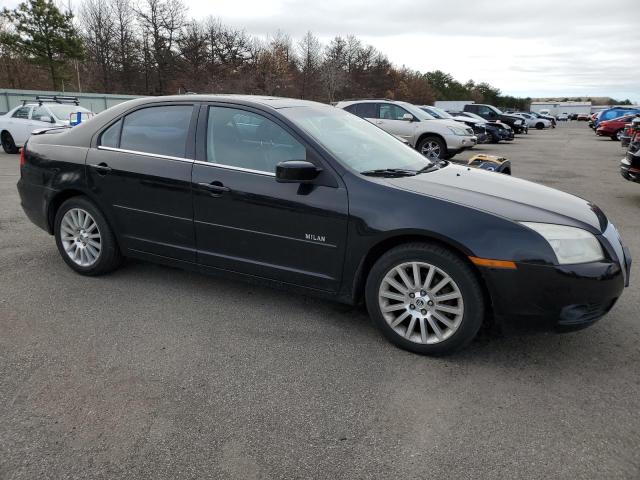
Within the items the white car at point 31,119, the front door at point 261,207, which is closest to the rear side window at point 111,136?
the front door at point 261,207

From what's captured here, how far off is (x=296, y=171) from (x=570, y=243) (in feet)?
5.67

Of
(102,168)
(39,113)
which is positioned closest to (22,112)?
(39,113)

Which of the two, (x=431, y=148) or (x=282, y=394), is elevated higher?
(x=282, y=394)

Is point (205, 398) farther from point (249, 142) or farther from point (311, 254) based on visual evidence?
point (249, 142)

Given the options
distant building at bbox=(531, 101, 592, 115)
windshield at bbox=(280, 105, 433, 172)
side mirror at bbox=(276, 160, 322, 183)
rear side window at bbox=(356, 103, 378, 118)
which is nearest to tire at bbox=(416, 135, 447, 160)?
rear side window at bbox=(356, 103, 378, 118)

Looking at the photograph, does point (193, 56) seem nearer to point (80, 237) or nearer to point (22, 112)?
point (22, 112)

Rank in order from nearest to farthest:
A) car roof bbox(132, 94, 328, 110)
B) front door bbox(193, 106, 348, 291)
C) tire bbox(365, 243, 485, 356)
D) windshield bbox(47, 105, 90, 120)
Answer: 1. tire bbox(365, 243, 485, 356)
2. front door bbox(193, 106, 348, 291)
3. car roof bbox(132, 94, 328, 110)
4. windshield bbox(47, 105, 90, 120)

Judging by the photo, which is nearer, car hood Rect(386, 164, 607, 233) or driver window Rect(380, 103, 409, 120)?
car hood Rect(386, 164, 607, 233)

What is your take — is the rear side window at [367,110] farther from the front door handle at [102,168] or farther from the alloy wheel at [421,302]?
the alloy wheel at [421,302]

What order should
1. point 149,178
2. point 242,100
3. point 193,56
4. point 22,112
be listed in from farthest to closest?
point 193,56 → point 22,112 → point 149,178 → point 242,100

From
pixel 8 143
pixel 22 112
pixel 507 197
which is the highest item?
pixel 507 197

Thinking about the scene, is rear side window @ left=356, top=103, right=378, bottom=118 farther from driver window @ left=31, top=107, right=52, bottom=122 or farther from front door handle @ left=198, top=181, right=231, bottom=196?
front door handle @ left=198, top=181, right=231, bottom=196

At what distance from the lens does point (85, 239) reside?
4566 millimetres

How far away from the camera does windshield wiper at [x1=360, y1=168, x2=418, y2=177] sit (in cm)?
357
